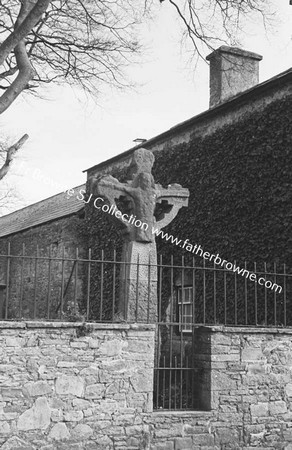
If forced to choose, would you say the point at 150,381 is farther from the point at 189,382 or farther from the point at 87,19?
the point at 87,19

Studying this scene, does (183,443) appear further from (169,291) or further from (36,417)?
(169,291)

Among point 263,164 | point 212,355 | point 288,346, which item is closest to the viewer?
point 212,355

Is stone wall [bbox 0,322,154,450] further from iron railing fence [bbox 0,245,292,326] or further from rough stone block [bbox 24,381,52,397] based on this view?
iron railing fence [bbox 0,245,292,326]

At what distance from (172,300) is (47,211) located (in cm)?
1533

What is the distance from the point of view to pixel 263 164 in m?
11.9

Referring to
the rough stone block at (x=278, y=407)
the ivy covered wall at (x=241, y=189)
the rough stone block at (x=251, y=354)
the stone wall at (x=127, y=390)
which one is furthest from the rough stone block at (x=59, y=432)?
the ivy covered wall at (x=241, y=189)

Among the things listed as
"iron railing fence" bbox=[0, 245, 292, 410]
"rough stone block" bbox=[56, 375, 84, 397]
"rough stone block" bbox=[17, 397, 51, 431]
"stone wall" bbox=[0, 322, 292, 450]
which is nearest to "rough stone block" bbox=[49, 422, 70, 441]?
"stone wall" bbox=[0, 322, 292, 450]

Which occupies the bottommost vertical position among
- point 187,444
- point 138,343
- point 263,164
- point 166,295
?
point 187,444

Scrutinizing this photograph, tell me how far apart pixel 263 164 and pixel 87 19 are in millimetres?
4277

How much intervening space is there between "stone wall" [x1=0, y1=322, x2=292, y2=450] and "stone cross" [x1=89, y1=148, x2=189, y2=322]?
0.64 metres

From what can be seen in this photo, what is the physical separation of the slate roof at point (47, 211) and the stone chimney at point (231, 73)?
611cm

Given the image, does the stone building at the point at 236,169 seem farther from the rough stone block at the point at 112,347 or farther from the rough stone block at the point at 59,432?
the rough stone block at the point at 59,432

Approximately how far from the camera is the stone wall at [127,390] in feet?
22.0

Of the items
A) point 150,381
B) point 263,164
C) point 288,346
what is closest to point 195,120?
point 263,164
